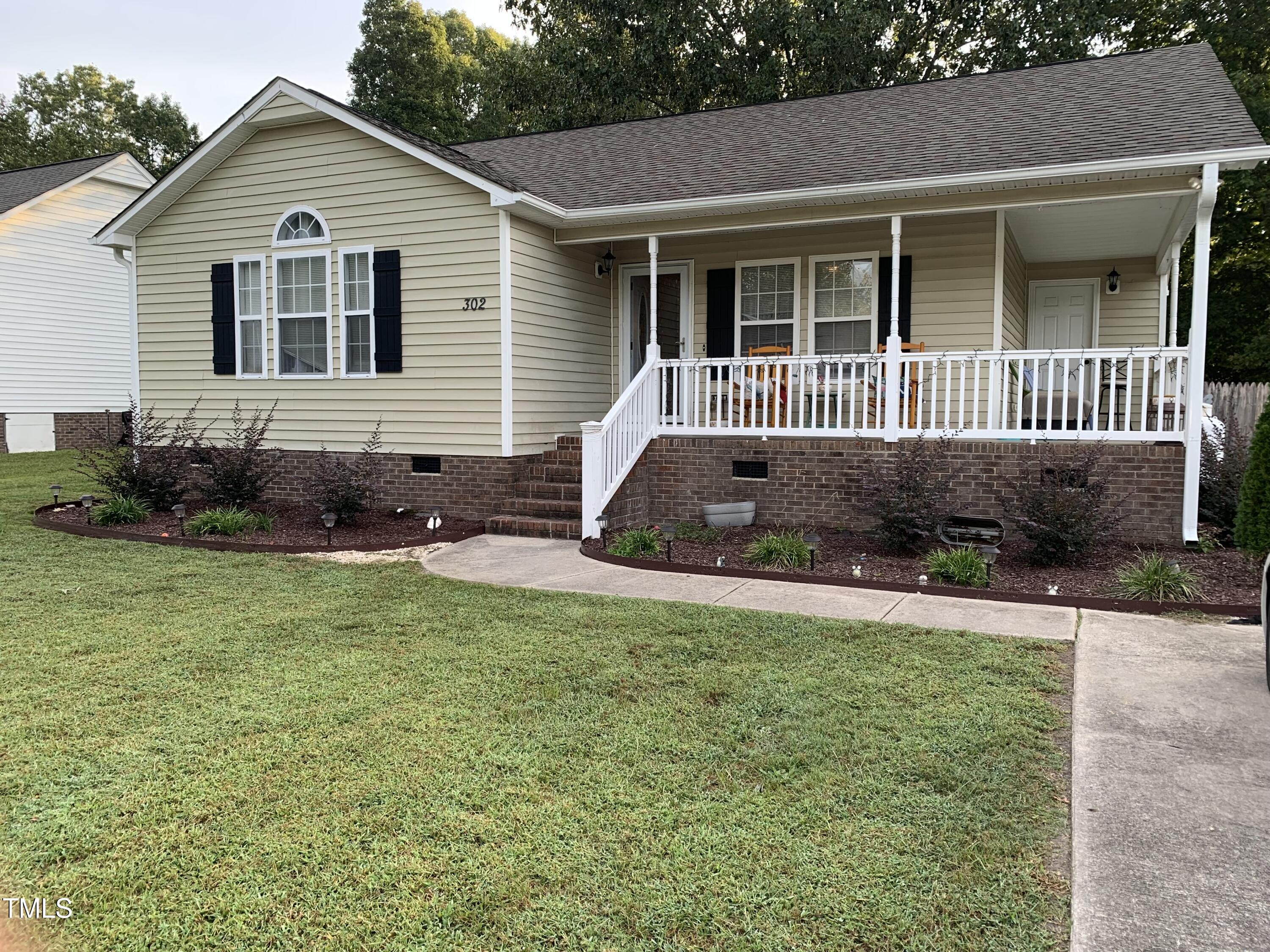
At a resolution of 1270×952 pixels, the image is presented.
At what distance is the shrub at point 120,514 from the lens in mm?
9039

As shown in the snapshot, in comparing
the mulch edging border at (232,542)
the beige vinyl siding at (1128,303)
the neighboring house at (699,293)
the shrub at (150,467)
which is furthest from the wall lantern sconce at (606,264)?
the beige vinyl siding at (1128,303)

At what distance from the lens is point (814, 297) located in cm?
1023

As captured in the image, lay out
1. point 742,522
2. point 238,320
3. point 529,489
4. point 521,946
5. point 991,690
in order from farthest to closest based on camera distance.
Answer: point 238,320, point 529,489, point 742,522, point 991,690, point 521,946

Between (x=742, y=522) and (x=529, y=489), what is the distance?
241cm

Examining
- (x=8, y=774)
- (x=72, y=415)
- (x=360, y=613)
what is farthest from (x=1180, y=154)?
(x=72, y=415)

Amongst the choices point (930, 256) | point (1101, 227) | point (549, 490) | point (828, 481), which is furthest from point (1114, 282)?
point (549, 490)

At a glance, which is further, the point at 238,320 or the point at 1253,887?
the point at 238,320

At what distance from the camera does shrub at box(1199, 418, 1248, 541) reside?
813 cm

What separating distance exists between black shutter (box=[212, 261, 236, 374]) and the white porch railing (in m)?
5.26

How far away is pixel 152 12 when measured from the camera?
2014cm

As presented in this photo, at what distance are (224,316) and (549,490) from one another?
16.3ft

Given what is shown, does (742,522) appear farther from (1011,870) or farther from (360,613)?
(1011,870)

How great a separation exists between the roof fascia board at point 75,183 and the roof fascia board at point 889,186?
14.6 meters

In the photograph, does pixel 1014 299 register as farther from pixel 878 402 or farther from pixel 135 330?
pixel 135 330
